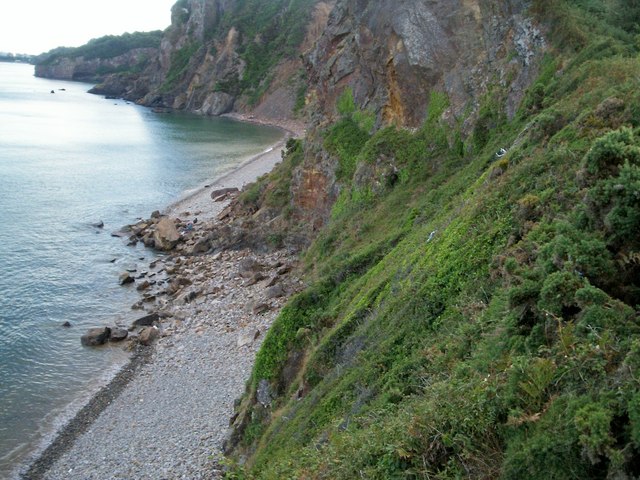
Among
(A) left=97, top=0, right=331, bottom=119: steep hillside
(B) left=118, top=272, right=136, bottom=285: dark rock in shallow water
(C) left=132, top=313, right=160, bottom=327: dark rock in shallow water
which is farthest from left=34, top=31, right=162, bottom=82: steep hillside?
(C) left=132, top=313, right=160, bottom=327: dark rock in shallow water

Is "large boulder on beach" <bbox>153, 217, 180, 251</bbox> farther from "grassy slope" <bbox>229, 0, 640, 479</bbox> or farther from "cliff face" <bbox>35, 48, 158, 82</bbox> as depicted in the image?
"cliff face" <bbox>35, 48, 158, 82</bbox>

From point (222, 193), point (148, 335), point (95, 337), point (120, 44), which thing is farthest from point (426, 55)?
point (120, 44)

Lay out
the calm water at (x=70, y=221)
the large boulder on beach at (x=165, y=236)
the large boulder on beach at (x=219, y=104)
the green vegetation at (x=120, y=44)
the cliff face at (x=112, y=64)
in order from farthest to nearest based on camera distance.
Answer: the green vegetation at (x=120, y=44) < the cliff face at (x=112, y=64) < the large boulder on beach at (x=219, y=104) < the large boulder on beach at (x=165, y=236) < the calm water at (x=70, y=221)

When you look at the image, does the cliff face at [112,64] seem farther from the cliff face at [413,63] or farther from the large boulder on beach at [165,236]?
the cliff face at [413,63]

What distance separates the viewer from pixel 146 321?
31.0 metres

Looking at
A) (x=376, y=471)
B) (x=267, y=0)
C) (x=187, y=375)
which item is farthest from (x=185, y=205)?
(x=267, y=0)

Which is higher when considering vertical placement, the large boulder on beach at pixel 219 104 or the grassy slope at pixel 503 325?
the large boulder on beach at pixel 219 104

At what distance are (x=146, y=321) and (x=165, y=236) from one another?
14376mm

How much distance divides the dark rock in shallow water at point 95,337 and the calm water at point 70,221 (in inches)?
15.9

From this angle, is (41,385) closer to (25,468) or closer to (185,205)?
(25,468)

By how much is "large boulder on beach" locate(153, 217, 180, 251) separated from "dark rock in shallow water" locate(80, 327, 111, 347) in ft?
48.8

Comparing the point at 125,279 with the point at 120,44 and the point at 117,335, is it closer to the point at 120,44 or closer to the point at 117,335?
the point at 117,335

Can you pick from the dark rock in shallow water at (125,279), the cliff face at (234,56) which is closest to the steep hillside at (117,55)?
the cliff face at (234,56)

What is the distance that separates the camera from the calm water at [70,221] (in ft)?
83.5
